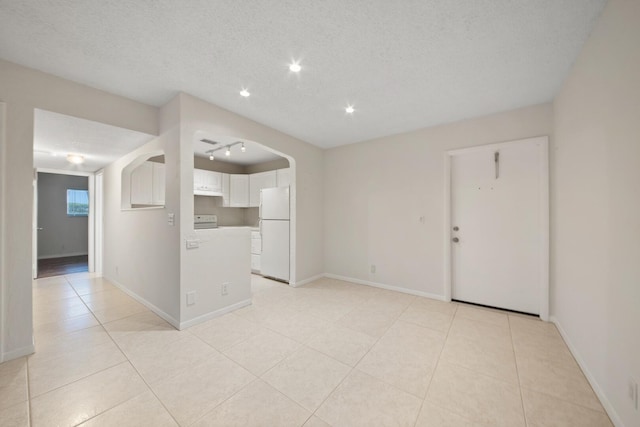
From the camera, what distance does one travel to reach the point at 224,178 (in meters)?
5.20

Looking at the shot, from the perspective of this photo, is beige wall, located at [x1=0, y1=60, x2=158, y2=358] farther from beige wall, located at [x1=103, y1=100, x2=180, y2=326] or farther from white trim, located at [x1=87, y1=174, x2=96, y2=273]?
white trim, located at [x1=87, y1=174, x2=96, y2=273]

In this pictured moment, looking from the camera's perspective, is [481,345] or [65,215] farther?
[65,215]

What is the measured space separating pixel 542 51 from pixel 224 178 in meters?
5.16

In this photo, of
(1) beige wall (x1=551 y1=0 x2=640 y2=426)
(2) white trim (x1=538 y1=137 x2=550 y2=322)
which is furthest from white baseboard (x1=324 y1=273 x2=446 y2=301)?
(1) beige wall (x1=551 y1=0 x2=640 y2=426)

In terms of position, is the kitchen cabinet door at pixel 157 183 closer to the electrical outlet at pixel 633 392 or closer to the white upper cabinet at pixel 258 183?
the white upper cabinet at pixel 258 183

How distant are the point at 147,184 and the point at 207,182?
3.44 ft

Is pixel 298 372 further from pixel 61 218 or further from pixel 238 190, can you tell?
pixel 61 218

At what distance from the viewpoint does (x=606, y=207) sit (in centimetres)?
149

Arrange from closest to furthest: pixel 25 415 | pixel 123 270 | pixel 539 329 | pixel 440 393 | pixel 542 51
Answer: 1. pixel 25 415
2. pixel 440 393
3. pixel 542 51
4. pixel 539 329
5. pixel 123 270

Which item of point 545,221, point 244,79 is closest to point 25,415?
point 244,79

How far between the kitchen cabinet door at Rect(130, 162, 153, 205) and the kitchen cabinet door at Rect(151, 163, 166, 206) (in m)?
0.03

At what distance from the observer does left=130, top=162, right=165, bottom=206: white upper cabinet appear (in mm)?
3957

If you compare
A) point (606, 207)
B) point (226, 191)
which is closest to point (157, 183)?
point (226, 191)

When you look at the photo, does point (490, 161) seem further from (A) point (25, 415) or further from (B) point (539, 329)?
(A) point (25, 415)
